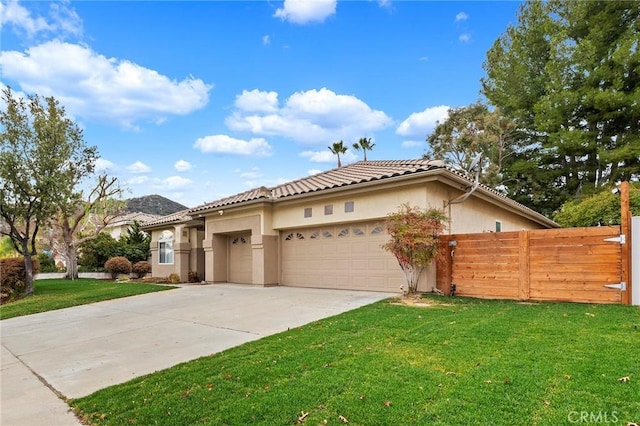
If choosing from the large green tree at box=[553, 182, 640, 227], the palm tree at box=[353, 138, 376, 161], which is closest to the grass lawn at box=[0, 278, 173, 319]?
the large green tree at box=[553, 182, 640, 227]

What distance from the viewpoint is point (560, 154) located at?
2398 centimetres


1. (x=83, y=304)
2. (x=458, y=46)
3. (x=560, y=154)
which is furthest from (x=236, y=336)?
(x=560, y=154)

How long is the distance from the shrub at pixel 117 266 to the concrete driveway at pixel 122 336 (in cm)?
1174

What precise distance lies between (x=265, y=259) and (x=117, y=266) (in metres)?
13.5

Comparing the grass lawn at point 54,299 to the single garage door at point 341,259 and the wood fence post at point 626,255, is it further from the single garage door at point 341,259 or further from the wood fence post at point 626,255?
the wood fence post at point 626,255

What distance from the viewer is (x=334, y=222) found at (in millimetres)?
12547

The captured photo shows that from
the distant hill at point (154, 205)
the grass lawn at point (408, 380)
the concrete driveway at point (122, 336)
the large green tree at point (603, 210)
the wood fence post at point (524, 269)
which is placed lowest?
the concrete driveway at point (122, 336)

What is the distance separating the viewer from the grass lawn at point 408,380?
3305 millimetres

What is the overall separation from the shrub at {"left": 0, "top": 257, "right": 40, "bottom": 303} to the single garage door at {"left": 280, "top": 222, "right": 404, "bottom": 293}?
1089cm

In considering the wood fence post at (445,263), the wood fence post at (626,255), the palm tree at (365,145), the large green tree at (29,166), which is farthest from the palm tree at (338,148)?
the wood fence post at (626,255)

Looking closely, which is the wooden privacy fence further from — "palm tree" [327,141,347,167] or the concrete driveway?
"palm tree" [327,141,347,167]

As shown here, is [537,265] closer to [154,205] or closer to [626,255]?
[626,255]

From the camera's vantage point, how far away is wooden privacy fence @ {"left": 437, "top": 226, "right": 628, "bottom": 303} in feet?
26.7

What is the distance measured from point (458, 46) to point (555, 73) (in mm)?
11782
